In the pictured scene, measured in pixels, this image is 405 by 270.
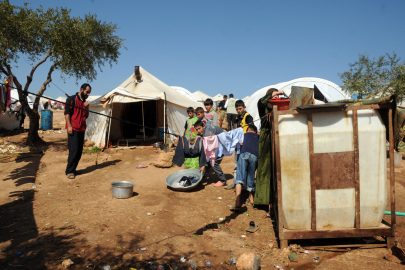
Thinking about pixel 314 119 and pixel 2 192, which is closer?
pixel 314 119

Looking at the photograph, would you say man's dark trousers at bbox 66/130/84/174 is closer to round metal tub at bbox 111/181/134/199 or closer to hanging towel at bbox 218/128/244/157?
round metal tub at bbox 111/181/134/199

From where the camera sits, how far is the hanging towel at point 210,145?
489 cm

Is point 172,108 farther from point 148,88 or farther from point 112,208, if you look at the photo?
point 112,208

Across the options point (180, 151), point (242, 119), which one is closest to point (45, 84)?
point (180, 151)

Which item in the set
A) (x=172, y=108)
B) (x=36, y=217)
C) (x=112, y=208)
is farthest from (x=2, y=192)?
(x=172, y=108)

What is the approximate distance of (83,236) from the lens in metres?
3.34

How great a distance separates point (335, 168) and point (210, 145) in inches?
91.7

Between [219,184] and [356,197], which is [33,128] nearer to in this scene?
[219,184]

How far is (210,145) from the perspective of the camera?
4.94 meters

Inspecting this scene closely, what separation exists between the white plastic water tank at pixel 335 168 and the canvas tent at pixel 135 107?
7938mm

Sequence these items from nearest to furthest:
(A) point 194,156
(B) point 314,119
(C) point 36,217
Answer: (B) point 314,119, (C) point 36,217, (A) point 194,156

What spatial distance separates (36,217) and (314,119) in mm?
4081

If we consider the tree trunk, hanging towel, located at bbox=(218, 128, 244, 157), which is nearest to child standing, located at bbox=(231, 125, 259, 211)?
hanging towel, located at bbox=(218, 128, 244, 157)

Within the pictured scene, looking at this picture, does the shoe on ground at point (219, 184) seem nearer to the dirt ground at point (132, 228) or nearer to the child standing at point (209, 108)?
the dirt ground at point (132, 228)
